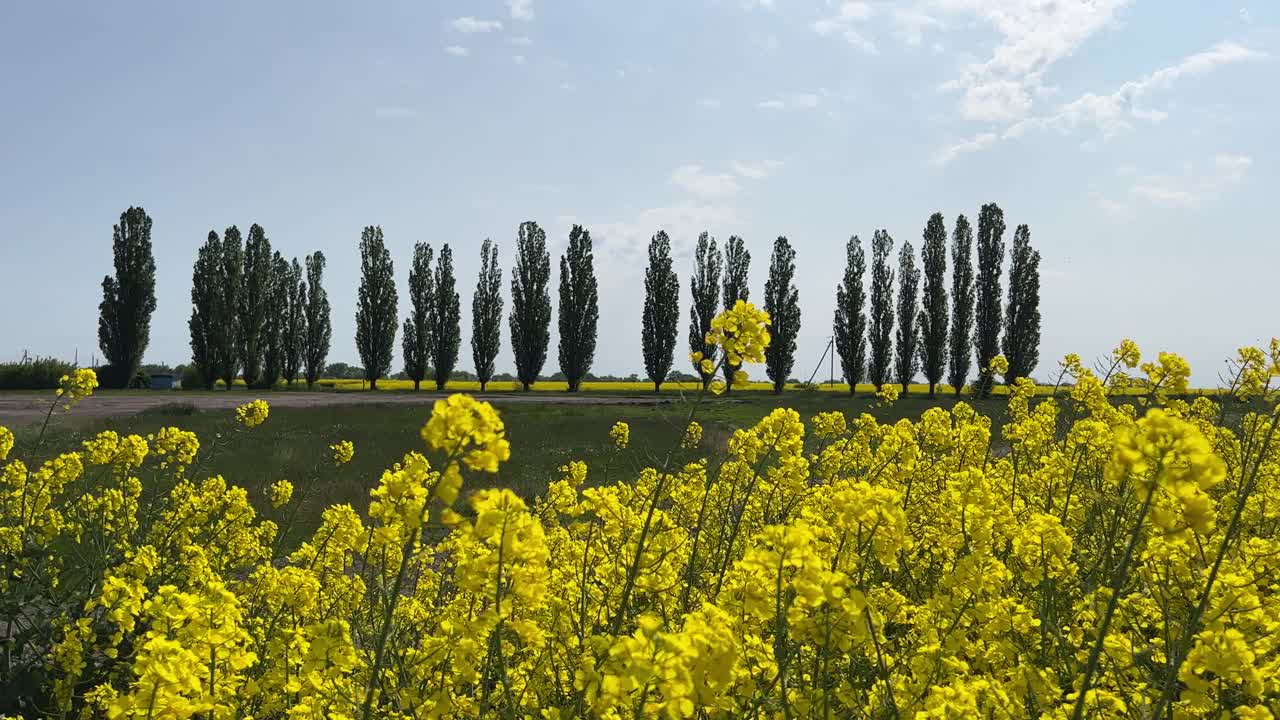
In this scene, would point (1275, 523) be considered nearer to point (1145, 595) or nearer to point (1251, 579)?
point (1145, 595)

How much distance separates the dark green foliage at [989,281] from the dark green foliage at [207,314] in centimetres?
4042

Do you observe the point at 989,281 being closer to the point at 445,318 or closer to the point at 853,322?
the point at 853,322

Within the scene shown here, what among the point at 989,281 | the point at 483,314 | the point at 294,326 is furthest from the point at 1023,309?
the point at 294,326

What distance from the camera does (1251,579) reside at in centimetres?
269

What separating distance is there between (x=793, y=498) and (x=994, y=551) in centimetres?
179

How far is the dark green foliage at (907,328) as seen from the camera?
1729 inches

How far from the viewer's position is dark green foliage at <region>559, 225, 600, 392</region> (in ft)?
149

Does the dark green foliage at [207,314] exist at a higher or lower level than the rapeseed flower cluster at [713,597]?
higher

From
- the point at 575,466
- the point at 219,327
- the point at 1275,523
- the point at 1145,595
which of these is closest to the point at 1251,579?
the point at 1145,595

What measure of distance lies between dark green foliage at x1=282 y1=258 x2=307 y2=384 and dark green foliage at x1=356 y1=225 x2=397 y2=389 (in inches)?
127

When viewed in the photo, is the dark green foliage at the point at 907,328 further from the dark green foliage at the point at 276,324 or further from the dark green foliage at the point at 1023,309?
the dark green foliage at the point at 276,324

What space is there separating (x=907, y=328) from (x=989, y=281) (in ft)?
15.9

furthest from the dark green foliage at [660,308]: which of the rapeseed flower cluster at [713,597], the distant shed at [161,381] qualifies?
the rapeseed flower cluster at [713,597]

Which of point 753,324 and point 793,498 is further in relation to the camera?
point 793,498
